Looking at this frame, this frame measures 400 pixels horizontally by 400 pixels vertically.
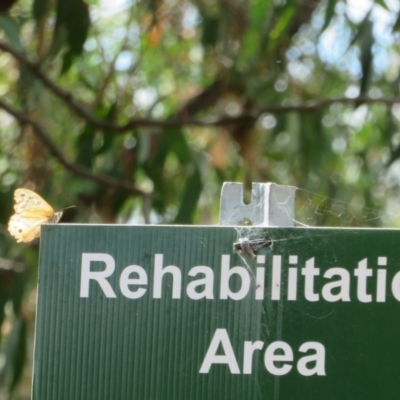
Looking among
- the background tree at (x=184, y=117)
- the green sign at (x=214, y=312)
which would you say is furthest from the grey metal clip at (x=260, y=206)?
the background tree at (x=184, y=117)

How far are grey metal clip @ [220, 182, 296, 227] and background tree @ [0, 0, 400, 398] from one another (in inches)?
50.5

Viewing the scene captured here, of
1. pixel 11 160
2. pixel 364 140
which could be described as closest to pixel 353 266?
pixel 11 160

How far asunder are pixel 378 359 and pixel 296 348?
85 millimetres

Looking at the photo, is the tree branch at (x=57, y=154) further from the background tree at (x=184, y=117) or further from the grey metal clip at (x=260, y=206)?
the grey metal clip at (x=260, y=206)

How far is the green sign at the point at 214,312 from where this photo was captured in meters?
1.02

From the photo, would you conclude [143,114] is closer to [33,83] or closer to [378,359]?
[33,83]

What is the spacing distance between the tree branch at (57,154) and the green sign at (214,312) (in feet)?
5.93

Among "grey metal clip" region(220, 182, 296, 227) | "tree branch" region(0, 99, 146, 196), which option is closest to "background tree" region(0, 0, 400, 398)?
"tree branch" region(0, 99, 146, 196)

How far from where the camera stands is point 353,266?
103 centimetres

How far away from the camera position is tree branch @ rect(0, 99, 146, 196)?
2812 millimetres

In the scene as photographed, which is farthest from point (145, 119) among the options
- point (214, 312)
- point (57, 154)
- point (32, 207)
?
point (214, 312)

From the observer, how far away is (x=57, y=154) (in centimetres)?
294

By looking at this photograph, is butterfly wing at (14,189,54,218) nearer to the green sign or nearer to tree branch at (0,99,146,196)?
the green sign

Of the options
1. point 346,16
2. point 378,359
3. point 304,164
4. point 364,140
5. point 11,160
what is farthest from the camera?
point 364,140
